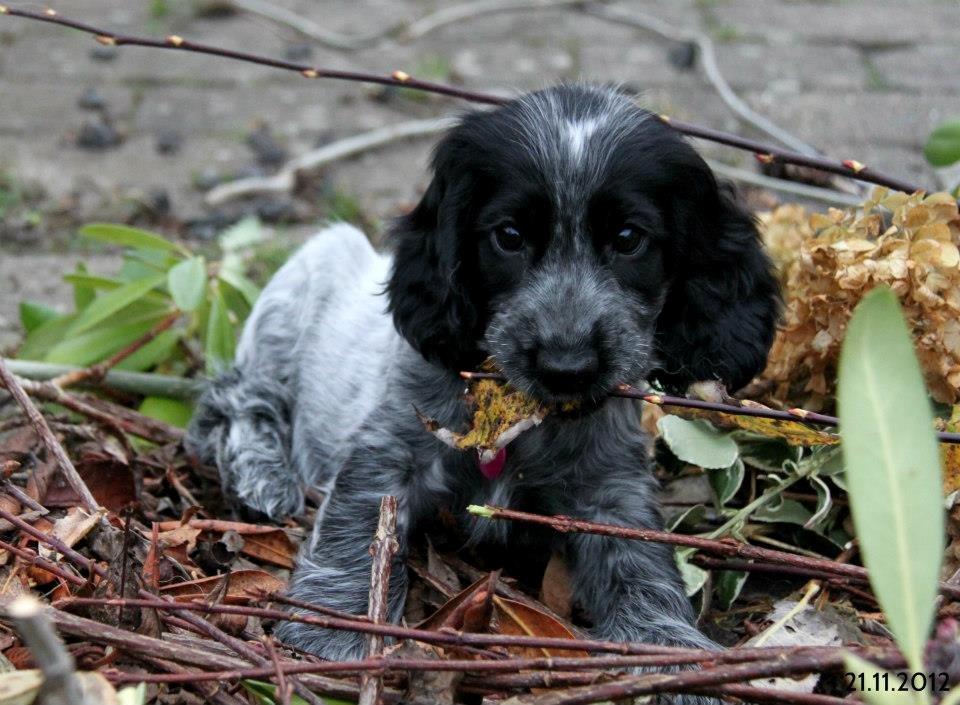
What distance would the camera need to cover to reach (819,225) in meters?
3.47

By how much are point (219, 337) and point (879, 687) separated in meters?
2.92

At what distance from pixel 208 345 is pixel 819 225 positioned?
2113mm

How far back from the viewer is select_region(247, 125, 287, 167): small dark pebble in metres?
6.31

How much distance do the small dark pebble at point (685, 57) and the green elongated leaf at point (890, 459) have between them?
594 centimetres

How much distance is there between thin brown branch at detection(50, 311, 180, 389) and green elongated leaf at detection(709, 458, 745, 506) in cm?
205

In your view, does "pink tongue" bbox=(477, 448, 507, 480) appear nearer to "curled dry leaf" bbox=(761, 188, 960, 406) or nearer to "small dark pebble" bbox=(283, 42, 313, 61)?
"curled dry leaf" bbox=(761, 188, 960, 406)

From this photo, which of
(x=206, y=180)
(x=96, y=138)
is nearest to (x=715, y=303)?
(x=206, y=180)

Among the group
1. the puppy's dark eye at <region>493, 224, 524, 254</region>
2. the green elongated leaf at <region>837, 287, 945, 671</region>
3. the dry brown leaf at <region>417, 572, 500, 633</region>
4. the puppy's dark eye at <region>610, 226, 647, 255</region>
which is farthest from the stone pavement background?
the green elongated leaf at <region>837, 287, 945, 671</region>

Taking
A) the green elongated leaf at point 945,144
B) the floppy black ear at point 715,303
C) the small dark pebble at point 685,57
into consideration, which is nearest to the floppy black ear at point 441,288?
the floppy black ear at point 715,303

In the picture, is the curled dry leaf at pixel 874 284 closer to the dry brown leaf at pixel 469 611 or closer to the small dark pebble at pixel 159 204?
the dry brown leaf at pixel 469 611

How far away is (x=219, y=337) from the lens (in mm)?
4273

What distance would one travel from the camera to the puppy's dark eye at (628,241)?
9.89ft

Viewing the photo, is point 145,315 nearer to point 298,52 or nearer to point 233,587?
point 233,587

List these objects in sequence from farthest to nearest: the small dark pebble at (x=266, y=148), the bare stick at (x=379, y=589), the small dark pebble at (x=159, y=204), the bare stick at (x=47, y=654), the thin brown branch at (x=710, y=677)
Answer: the small dark pebble at (x=266, y=148), the small dark pebble at (x=159, y=204), the bare stick at (x=379, y=589), the thin brown branch at (x=710, y=677), the bare stick at (x=47, y=654)
